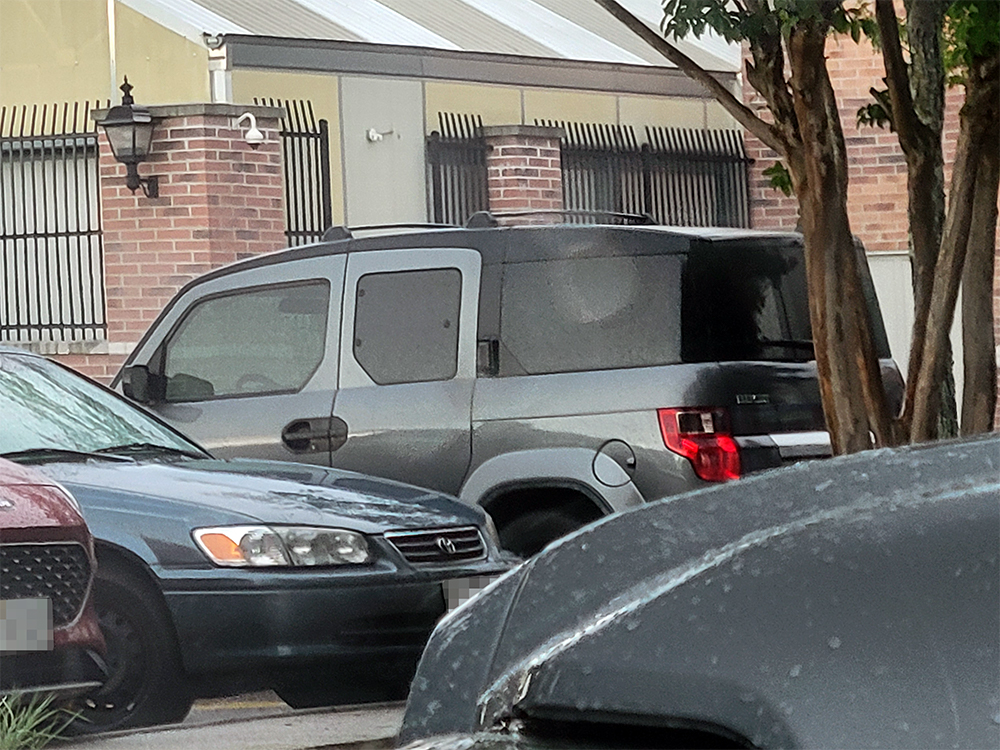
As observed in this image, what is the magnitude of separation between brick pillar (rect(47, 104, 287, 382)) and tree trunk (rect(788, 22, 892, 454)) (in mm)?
7196

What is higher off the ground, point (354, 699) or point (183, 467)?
point (183, 467)

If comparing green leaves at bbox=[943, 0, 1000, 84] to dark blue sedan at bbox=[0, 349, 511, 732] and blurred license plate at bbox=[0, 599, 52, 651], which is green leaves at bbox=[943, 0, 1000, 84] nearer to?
dark blue sedan at bbox=[0, 349, 511, 732]

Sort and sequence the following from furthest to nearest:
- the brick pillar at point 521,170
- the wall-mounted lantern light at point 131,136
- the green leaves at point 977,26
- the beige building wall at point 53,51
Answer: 1. the brick pillar at point 521,170
2. the beige building wall at point 53,51
3. the wall-mounted lantern light at point 131,136
4. the green leaves at point 977,26

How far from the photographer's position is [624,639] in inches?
78.7

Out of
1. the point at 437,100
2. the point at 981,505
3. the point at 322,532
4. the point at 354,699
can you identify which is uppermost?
the point at 437,100

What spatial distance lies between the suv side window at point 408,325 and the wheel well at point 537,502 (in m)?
0.52

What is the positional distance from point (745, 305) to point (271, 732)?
236 cm

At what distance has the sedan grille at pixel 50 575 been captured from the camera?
18.6ft

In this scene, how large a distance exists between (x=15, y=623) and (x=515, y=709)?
12.9ft

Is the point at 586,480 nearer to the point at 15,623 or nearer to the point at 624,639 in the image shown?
the point at 15,623

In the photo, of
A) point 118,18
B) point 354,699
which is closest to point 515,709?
point 354,699

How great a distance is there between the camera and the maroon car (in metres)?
5.68

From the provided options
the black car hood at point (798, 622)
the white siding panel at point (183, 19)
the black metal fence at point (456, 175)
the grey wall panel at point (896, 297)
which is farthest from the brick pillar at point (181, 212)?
the black car hood at point (798, 622)

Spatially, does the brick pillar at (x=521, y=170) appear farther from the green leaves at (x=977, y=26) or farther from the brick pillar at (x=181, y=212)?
the green leaves at (x=977, y=26)
